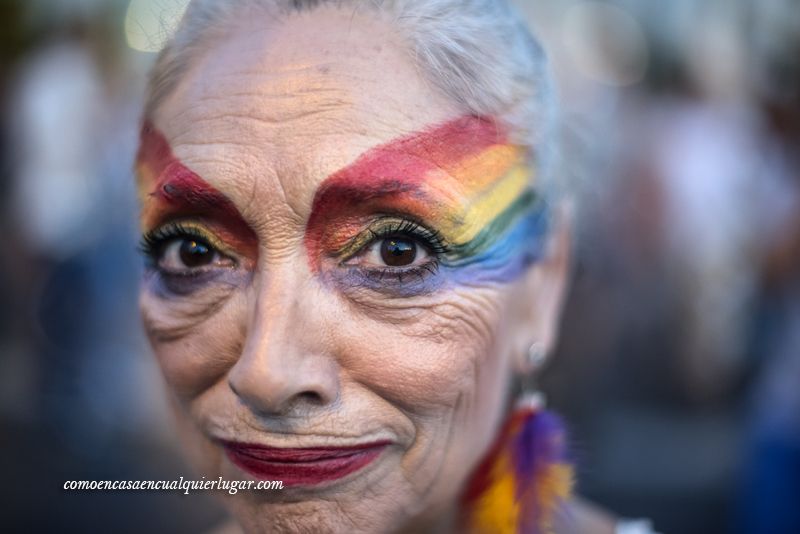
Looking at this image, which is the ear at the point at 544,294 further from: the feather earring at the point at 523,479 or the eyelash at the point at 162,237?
the eyelash at the point at 162,237

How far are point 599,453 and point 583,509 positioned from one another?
4.08 metres

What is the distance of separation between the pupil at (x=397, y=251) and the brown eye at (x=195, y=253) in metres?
0.33

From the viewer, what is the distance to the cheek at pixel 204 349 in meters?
1.56

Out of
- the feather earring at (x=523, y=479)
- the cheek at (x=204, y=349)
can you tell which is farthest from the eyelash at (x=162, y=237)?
the feather earring at (x=523, y=479)

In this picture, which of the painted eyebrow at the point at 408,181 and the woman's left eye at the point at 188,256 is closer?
the painted eyebrow at the point at 408,181

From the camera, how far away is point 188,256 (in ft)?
5.39

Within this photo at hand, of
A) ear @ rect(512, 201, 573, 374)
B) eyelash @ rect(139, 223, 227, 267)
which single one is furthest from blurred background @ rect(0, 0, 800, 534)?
eyelash @ rect(139, 223, 227, 267)

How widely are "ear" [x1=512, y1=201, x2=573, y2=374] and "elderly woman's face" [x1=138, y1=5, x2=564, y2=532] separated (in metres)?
0.23

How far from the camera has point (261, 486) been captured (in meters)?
1.54

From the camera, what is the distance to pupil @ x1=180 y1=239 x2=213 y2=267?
5.31 feet

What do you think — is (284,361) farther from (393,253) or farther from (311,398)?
(393,253)

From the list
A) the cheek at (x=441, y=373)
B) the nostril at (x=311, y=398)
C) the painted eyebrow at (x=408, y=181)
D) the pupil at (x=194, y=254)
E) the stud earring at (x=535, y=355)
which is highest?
the painted eyebrow at (x=408, y=181)

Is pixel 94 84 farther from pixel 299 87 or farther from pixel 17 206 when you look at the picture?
pixel 299 87

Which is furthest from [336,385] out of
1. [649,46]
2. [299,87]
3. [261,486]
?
[649,46]
